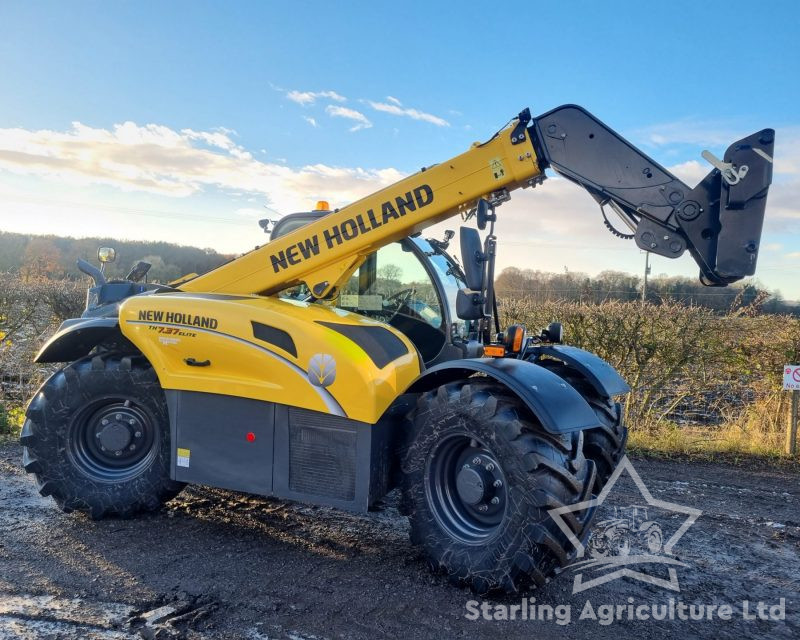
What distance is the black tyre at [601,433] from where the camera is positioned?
4.54m

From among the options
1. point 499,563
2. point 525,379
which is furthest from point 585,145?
point 499,563

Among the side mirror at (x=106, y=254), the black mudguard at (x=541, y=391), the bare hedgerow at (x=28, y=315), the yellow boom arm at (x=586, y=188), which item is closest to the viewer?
the black mudguard at (x=541, y=391)

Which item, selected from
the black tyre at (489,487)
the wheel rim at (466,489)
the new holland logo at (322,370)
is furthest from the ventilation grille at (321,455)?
the wheel rim at (466,489)

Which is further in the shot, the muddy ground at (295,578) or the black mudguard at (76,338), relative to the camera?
the black mudguard at (76,338)

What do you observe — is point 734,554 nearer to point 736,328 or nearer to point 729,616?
point 729,616

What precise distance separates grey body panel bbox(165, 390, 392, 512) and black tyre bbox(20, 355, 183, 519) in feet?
1.02

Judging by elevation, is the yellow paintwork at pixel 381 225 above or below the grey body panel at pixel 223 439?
above

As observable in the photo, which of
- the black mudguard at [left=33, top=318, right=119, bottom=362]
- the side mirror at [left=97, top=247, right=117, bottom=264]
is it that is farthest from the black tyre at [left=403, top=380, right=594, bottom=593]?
the side mirror at [left=97, top=247, right=117, bottom=264]

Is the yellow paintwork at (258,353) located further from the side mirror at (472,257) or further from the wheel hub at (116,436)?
the side mirror at (472,257)

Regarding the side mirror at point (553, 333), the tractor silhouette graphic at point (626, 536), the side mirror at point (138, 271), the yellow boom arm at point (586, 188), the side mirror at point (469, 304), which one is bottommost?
the tractor silhouette graphic at point (626, 536)

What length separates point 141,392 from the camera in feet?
16.1

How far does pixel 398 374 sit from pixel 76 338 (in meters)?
2.72

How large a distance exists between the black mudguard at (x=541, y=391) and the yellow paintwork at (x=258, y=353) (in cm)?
46

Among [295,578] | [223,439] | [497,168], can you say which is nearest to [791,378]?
[497,168]
